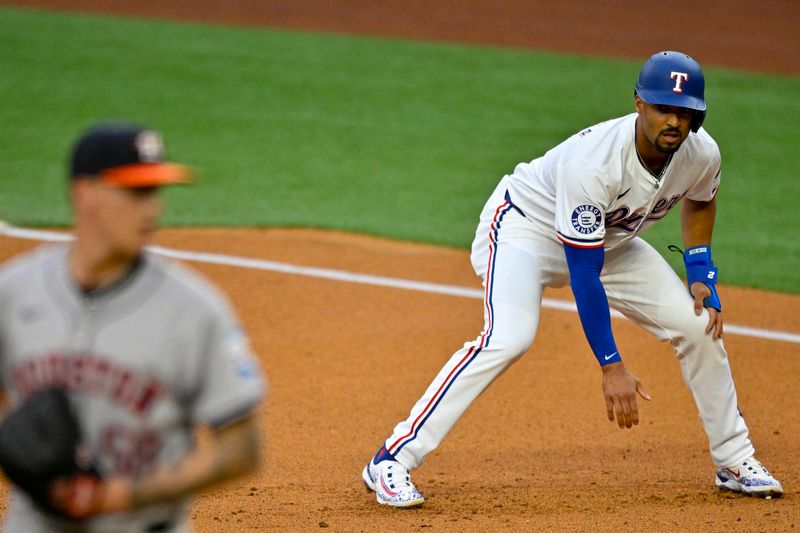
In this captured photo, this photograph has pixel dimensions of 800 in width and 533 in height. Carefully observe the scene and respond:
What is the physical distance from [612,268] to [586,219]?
58 cm

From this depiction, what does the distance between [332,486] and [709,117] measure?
9.43 m

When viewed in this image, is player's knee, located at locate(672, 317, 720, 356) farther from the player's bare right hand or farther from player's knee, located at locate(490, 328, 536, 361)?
player's knee, located at locate(490, 328, 536, 361)

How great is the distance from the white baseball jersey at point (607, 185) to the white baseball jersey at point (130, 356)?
94.0 inches

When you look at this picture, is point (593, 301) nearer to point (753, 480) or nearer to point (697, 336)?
point (697, 336)

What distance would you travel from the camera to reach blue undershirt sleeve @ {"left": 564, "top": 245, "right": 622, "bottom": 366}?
189 inches

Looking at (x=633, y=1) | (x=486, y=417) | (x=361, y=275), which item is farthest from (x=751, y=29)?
(x=486, y=417)

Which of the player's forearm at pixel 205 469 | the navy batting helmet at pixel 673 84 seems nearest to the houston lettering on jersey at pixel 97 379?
the player's forearm at pixel 205 469

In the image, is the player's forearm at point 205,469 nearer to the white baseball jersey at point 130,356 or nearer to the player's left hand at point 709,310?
the white baseball jersey at point 130,356

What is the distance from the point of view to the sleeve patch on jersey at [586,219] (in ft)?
15.9

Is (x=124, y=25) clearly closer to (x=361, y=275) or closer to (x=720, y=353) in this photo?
(x=361, y=275)

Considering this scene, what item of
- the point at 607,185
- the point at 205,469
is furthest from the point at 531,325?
the point at 205,469

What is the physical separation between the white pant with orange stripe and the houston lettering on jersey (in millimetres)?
2361

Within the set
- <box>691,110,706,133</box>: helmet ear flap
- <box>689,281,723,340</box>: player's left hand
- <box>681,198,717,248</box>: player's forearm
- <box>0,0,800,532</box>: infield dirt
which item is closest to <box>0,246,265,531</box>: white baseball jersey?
<box>0,0,800,532</box>: infield dirt

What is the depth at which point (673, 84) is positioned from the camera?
15.9ft
